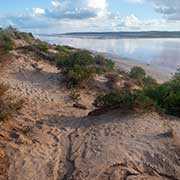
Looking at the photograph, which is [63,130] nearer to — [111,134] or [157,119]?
[111,134]

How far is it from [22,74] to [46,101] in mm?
3172

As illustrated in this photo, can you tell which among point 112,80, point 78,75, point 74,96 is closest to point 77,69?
point 78,75

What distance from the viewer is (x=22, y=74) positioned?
49.9 feet

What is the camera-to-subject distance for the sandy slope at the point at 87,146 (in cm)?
695

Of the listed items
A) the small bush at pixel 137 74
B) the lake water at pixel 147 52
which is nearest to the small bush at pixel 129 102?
the small bush at pixel 137 74

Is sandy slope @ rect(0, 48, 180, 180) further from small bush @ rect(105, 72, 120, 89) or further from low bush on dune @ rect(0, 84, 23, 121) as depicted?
small bush @ rect(105, 72, 120, 89)

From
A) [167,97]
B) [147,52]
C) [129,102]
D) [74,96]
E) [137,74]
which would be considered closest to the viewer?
[129,102]

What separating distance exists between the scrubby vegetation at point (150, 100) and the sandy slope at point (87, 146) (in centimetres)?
29

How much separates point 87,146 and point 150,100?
232 centimetres

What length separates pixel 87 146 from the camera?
805cm

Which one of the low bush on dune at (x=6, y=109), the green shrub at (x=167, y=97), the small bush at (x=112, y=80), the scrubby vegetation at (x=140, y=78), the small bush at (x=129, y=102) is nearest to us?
the low bush on dune at (x=6, y=109)

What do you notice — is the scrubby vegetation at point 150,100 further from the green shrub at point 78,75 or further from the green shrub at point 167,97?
the green shrub at point 78,75

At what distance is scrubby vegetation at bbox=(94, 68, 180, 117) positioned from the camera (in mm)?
9516

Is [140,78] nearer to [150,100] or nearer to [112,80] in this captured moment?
[112,80]
